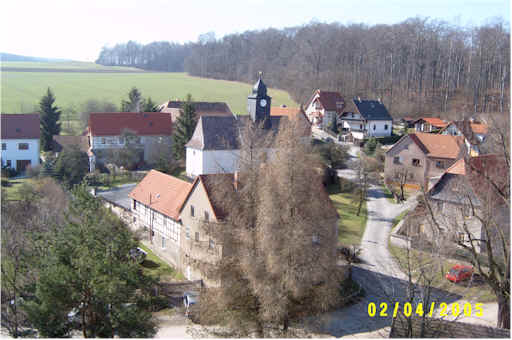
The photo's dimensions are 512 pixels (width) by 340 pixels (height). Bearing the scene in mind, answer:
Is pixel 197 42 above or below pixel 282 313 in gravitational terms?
above

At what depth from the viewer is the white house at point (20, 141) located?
44281 millimetres

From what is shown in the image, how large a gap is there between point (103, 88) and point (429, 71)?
1886 inches

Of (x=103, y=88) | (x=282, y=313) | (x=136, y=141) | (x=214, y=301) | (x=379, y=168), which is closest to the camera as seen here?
(x=282, y=313)

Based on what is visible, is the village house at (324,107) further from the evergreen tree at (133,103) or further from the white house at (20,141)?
the white house at (20,141)

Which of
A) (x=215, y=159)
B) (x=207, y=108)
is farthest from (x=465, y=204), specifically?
(x=207, y=108)

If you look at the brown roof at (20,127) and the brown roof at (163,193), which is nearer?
the brown roof at (163,193)

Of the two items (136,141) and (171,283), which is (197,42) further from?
(171,283)

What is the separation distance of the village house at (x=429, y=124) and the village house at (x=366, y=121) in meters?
3.49

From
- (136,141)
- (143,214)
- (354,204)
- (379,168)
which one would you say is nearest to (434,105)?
(379,168)

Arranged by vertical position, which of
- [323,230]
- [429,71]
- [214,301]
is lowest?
[214,301]

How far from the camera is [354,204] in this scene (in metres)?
35.0

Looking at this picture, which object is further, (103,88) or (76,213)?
(103,88)

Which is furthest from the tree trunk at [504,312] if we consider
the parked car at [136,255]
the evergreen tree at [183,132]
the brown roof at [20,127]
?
the brown roof at [20,127]

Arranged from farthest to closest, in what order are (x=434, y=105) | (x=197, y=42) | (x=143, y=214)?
(x=197, y=42)
(x=434, y=105)
(x=143, y=214)
